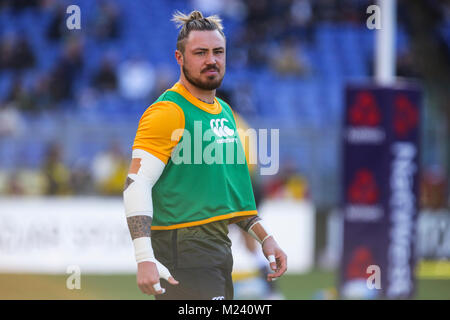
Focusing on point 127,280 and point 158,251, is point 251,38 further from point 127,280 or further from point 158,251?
point 158,251

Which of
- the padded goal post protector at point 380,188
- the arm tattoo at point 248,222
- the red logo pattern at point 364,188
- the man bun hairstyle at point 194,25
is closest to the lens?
the man bun hairstyle at point 194,25

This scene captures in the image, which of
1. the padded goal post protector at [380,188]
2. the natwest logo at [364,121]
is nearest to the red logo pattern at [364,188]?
the padded goal post protector at [380,188]

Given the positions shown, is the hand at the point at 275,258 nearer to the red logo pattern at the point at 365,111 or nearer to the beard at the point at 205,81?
the beard at the point at 205,81

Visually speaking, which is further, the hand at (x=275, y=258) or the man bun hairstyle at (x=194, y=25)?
the hand at (x=275, y=258)

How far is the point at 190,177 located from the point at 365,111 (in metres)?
6.36

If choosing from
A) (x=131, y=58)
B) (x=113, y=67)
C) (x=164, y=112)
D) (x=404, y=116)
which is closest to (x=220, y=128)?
(x=164, y=112)

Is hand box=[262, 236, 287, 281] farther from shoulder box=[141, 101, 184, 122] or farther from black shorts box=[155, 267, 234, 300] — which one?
shoulder box=[141, 101, 184, 122]

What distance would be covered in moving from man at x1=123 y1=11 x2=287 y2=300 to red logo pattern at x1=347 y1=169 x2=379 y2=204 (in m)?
6.03

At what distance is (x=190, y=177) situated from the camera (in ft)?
13.4

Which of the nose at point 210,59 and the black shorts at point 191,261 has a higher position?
the nose at point 210,59

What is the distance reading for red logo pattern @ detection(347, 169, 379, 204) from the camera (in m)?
10.1

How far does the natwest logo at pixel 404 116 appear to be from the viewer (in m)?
10.0

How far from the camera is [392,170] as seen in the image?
9977 mm
